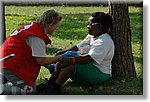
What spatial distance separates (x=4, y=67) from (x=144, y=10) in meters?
2.02

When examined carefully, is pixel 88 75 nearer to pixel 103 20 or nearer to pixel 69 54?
pixel 69 54

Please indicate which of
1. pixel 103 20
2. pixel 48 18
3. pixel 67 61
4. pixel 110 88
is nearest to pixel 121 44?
pixel 103 20

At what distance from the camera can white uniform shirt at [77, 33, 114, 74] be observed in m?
5.05

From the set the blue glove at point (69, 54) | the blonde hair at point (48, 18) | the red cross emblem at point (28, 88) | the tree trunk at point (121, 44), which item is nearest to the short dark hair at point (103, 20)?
the tree trunk at point (121, 44)

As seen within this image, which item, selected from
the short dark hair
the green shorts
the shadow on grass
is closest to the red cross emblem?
the shadow on grass

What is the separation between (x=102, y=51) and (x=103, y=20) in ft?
1.40

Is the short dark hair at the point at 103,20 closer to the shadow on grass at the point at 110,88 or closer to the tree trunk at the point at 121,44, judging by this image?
the tree trunk at the point at 121,44

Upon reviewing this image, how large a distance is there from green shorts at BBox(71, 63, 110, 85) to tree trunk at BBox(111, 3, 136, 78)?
1.13ft

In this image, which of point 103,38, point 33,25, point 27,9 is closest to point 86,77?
point 103,38

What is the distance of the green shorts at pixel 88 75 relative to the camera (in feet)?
16.9

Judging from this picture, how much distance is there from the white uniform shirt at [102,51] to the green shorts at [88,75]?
6 centimetres

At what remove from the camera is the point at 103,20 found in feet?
17.2

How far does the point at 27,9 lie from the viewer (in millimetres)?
14594

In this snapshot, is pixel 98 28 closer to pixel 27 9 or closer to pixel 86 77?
pixel 86 77
